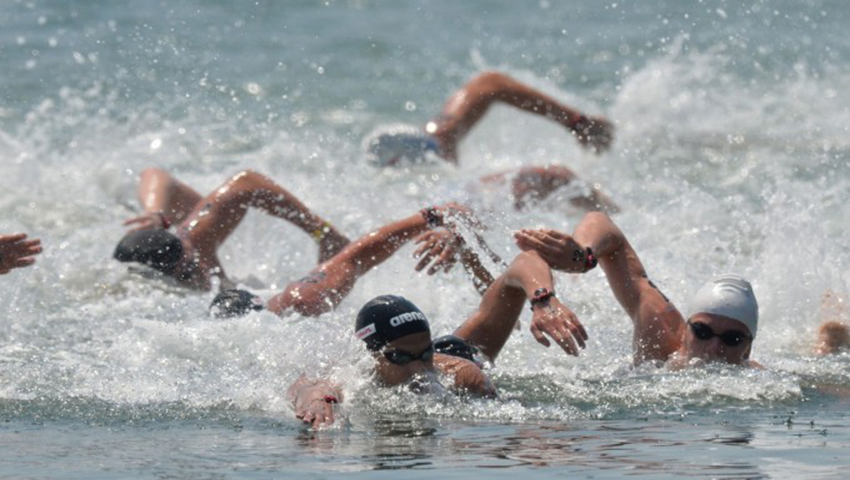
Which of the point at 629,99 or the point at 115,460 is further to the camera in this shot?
the point at 629,99

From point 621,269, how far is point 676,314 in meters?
0.39

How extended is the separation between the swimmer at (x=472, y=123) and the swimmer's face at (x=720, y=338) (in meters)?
3.86

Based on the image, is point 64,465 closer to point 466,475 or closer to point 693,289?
point 466,475

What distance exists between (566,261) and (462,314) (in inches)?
83.8

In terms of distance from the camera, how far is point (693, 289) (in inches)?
408

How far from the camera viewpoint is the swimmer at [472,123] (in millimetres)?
Answer: 11602

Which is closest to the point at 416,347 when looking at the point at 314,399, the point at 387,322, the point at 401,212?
the point at 387,322

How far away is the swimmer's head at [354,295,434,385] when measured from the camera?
7.19 m

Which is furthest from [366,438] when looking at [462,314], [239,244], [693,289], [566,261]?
[239,244]

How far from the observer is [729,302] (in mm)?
7801

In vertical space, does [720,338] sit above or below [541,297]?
below

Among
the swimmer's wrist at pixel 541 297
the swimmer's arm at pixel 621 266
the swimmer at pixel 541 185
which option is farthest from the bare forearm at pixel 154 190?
the swimmer's wrist at pixel 541 297

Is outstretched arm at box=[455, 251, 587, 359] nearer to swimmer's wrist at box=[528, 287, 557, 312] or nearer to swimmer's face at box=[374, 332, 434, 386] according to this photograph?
swimmer's wrist at box=[528, 287, 557, 312]

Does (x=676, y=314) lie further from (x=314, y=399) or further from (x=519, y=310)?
(x=314, y=399)
